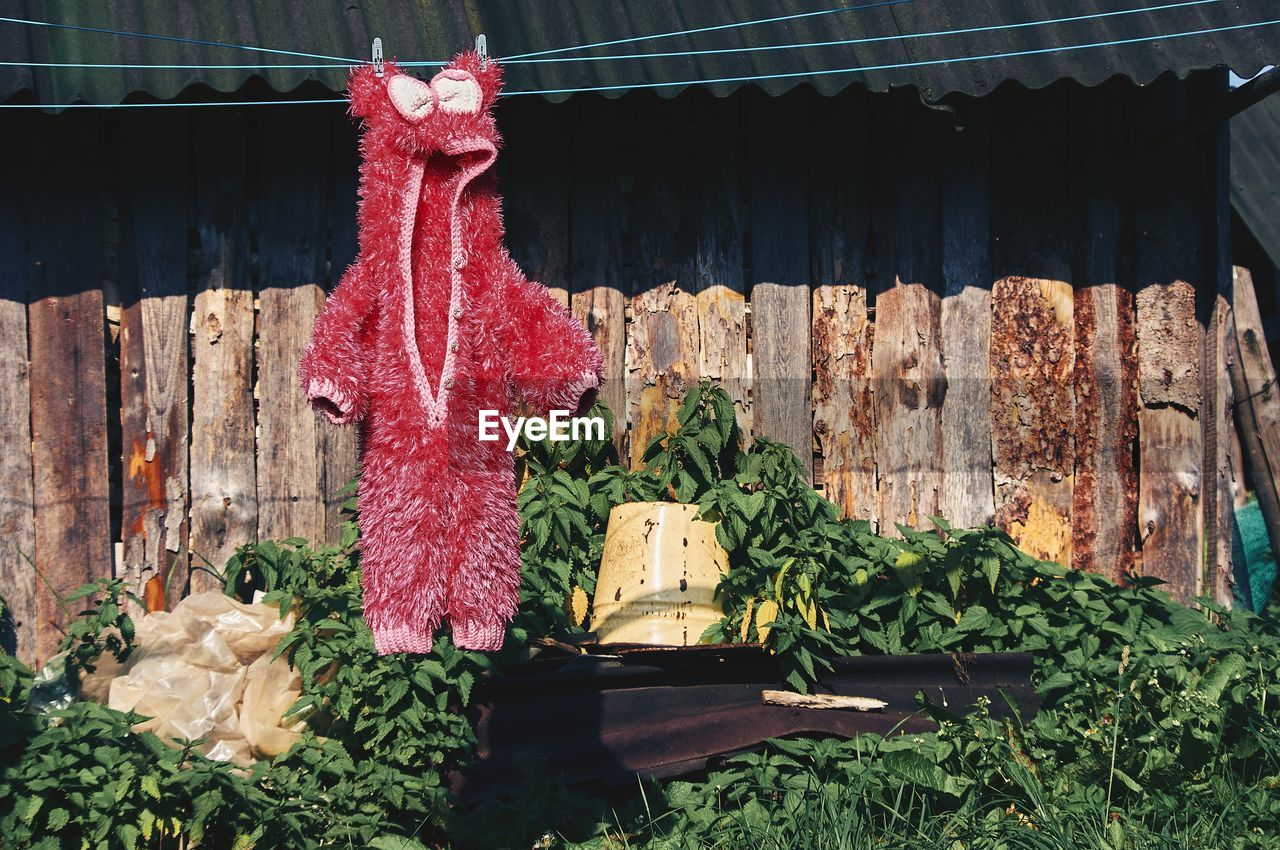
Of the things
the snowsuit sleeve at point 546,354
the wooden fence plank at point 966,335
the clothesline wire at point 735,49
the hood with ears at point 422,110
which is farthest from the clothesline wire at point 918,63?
the snowsuit sleeve at point 546,354

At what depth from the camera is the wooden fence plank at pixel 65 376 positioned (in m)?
4.54

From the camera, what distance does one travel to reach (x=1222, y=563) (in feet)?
17.1

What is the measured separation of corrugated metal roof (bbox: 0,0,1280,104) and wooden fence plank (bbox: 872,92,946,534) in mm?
543

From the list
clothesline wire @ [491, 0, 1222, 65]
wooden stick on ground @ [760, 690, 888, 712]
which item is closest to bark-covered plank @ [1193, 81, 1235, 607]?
clothesline wire @ [491, 0, 1222, 65]

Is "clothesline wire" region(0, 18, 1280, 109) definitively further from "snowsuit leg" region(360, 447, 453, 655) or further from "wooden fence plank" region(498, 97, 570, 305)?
"snowsuit leg" region(360, 447, 453, 655)

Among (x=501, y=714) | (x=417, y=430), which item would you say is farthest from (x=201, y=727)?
(x=417, y=430)

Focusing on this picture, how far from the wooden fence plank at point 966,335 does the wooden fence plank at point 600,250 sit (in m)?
1.47

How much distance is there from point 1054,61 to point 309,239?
10.5 ft

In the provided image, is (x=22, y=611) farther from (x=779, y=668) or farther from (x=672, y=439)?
(x=779, y=668)

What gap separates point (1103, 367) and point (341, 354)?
145 inches

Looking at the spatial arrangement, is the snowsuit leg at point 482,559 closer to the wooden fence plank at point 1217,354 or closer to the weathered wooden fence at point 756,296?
the weathered wooden fence at point 756,296

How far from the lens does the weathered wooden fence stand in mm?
4652

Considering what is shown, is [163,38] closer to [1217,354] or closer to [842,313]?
[842,313]

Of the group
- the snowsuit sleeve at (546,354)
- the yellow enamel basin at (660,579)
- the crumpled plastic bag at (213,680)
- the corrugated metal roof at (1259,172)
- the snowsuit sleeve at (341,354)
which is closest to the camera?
the snowsuit sleeve at (341,354)
